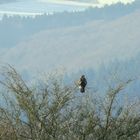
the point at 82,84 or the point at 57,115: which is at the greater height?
the point at 82,84

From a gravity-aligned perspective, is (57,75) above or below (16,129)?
above

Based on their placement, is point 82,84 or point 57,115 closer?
point 82,84

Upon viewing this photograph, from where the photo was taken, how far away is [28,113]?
20.6 meters

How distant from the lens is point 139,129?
21.9m

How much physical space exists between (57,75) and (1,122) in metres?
2.66

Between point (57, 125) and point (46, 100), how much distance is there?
81cm

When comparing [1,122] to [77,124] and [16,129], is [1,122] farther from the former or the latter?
[77,124]

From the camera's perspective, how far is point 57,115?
824 inches

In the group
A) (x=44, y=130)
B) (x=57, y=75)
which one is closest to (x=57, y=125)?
(x=44, y=130)

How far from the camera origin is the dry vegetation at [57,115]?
67.5 feet

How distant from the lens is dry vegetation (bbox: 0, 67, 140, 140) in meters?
20.6

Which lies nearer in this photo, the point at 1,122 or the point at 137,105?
the point at 1,122

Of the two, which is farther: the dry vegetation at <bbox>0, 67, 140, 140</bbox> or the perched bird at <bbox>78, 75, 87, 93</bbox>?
the dry vegetation at <bbox>0, 67, 140, 140</bbox>

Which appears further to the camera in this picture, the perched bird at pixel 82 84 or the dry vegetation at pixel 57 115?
the dry vegetation at pixel 57 115
